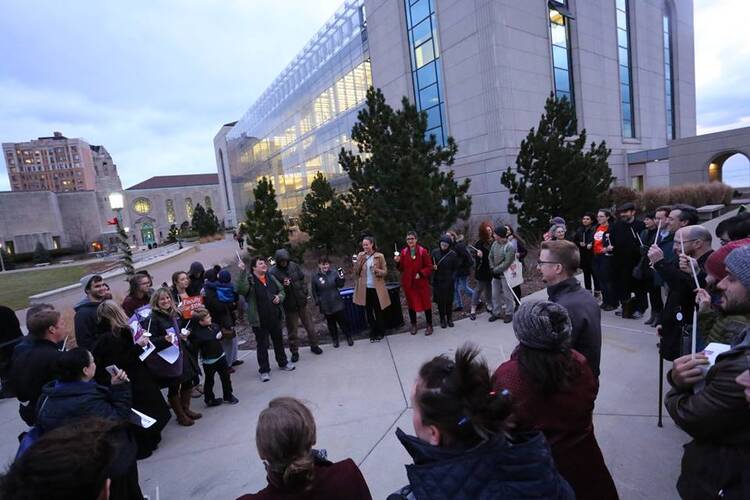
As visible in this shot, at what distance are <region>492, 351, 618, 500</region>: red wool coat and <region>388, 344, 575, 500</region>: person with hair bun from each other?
0.45 metres

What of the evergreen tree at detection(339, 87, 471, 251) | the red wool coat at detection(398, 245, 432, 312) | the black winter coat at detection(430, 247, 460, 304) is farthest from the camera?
the evergreen tree at detection(339, 87, 471, 251)

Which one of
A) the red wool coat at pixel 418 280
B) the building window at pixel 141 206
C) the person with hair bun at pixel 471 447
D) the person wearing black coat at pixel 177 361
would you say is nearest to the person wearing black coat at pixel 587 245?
the red wool coat at pixel 418 280

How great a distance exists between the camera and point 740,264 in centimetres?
183

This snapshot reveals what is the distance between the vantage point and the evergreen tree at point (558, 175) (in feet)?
36.7

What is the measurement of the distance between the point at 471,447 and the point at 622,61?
29733 mm

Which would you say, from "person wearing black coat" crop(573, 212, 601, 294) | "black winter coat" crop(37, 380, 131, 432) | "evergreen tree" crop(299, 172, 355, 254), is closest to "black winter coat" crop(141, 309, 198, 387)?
"black winter coat" crop(37, 380, 131, 432)

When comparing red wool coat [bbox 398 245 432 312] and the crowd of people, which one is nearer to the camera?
the crowd of people

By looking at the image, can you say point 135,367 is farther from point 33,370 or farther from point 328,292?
point 328,292

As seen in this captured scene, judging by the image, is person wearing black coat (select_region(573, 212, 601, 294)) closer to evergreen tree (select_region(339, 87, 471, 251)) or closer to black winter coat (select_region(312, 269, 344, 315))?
evergreen tree (select_region(339, 87, 471, 251))

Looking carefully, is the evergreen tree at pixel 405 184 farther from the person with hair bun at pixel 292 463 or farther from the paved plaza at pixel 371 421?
the person with hair bun at pixel 292 463

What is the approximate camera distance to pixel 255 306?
562 centimetres

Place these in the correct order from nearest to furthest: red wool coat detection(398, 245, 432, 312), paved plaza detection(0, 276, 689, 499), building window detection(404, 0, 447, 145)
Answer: paved plaza detection(0, 276, 689, 499)
red wool coat detection(398, 245, 432, 312)
building window detection(404, 0, 447, 145)

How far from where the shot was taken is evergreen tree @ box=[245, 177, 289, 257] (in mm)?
10823

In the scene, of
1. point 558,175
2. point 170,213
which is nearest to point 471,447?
point 558,175
